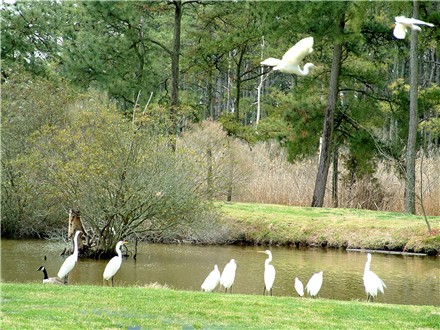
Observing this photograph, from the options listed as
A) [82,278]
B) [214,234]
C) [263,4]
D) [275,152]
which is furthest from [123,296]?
[275,152]

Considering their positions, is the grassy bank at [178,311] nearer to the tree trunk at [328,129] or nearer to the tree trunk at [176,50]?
the tree trunk at [328,129]

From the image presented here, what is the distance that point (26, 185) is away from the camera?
2112 cm

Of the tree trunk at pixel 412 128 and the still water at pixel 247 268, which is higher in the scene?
the tree trunk at pixel 412 128

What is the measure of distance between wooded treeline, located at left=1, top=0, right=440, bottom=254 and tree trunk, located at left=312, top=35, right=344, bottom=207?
0.05 meters

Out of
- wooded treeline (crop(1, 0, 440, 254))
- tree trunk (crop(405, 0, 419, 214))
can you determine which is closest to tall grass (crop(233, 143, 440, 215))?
wooded treeline (crop(1, 0, 440, 254))

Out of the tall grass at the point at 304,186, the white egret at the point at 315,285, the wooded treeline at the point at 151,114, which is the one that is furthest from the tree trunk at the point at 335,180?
the white egret at the point at 315,285

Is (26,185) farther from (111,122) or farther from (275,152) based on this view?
(275,152)

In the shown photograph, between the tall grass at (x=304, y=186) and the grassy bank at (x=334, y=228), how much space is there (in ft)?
10.6

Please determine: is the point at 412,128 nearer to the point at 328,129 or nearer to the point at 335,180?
the point at 328,129

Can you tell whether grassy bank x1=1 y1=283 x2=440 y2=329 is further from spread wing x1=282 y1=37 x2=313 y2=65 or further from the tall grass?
the tall grass

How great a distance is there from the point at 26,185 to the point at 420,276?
10752mm

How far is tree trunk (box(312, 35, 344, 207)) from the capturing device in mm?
26047

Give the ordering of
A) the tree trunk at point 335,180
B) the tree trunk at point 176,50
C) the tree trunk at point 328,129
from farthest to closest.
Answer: the tree trunk at point 176,50 < the tree trunk at point 335,180 < the tree trunk at point 328,129

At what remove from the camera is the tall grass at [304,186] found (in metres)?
26.3
